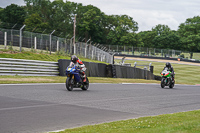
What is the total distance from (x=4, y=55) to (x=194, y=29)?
105315 millimetres

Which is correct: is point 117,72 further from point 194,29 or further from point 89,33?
point 194,29

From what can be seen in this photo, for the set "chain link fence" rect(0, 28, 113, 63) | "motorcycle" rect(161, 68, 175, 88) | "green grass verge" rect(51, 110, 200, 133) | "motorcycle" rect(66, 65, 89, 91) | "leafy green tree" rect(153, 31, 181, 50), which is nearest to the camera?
"green grass verge" rect(51, 110, 200, 133)

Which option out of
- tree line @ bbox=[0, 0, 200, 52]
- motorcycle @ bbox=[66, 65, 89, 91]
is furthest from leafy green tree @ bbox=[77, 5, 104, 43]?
motorcycle @ bbox=[66, 65, 89, 91]

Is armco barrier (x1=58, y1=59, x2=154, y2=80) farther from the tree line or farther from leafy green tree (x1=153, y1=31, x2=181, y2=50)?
leafy green tree (x1=153, y1=31, x2=181, y2=50)

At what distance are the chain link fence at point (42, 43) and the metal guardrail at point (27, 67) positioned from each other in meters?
4.07

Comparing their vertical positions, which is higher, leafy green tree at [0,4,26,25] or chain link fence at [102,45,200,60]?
leafy green tree at [0,4,26,25]

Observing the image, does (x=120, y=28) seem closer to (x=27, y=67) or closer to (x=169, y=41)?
(x=169, y=41)

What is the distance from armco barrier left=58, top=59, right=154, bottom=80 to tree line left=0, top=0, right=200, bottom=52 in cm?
6976

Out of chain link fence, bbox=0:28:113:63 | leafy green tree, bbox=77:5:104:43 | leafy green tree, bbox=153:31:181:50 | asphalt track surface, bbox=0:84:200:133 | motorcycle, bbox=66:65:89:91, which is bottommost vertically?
asphalt track surface, bbox=0:84:200:133

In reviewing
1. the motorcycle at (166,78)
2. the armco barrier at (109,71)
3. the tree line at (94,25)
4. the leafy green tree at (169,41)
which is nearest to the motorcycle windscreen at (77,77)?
the motorcycle at (166,78)

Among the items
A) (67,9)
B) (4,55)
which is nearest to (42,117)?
(4,55)

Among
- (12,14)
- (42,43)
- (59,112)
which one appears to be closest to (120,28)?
(12,14)

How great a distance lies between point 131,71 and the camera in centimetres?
3231

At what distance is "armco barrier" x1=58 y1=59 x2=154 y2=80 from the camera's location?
2331 centimetres
